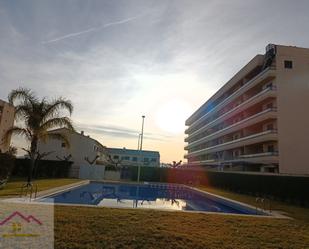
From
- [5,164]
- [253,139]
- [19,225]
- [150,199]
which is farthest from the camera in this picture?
[253,139]

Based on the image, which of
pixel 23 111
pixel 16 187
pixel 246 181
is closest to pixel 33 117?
pixel 23 111

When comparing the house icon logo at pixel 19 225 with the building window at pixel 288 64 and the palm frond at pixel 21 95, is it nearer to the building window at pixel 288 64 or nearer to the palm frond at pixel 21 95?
the palm frond at pixel 21 95

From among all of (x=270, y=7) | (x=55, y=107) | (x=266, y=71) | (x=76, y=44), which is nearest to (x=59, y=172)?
(x=55, y=107)

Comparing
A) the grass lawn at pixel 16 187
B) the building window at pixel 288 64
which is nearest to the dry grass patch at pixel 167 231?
the grass lawn at pixel 16 187

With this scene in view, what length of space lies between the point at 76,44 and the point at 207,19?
22.3 feet

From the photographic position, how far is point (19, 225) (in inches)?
328

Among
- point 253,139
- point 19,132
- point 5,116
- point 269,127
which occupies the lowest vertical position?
point 19,132

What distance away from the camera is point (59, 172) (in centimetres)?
3797

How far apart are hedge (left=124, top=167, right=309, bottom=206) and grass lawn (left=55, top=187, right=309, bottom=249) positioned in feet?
28.0

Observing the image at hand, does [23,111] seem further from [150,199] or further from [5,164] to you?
[150,199]

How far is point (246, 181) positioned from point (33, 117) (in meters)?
18.1

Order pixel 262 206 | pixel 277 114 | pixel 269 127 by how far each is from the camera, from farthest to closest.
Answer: pixel 269 127 → pixel 277 114 → pixel 262 206

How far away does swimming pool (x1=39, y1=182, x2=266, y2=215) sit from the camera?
17.7 m

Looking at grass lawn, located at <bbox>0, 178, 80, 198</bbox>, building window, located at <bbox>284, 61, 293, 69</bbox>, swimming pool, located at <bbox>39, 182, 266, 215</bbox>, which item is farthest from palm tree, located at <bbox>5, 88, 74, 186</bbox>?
building window, located at <bbox>284, 61, 293, 69</bbox>
